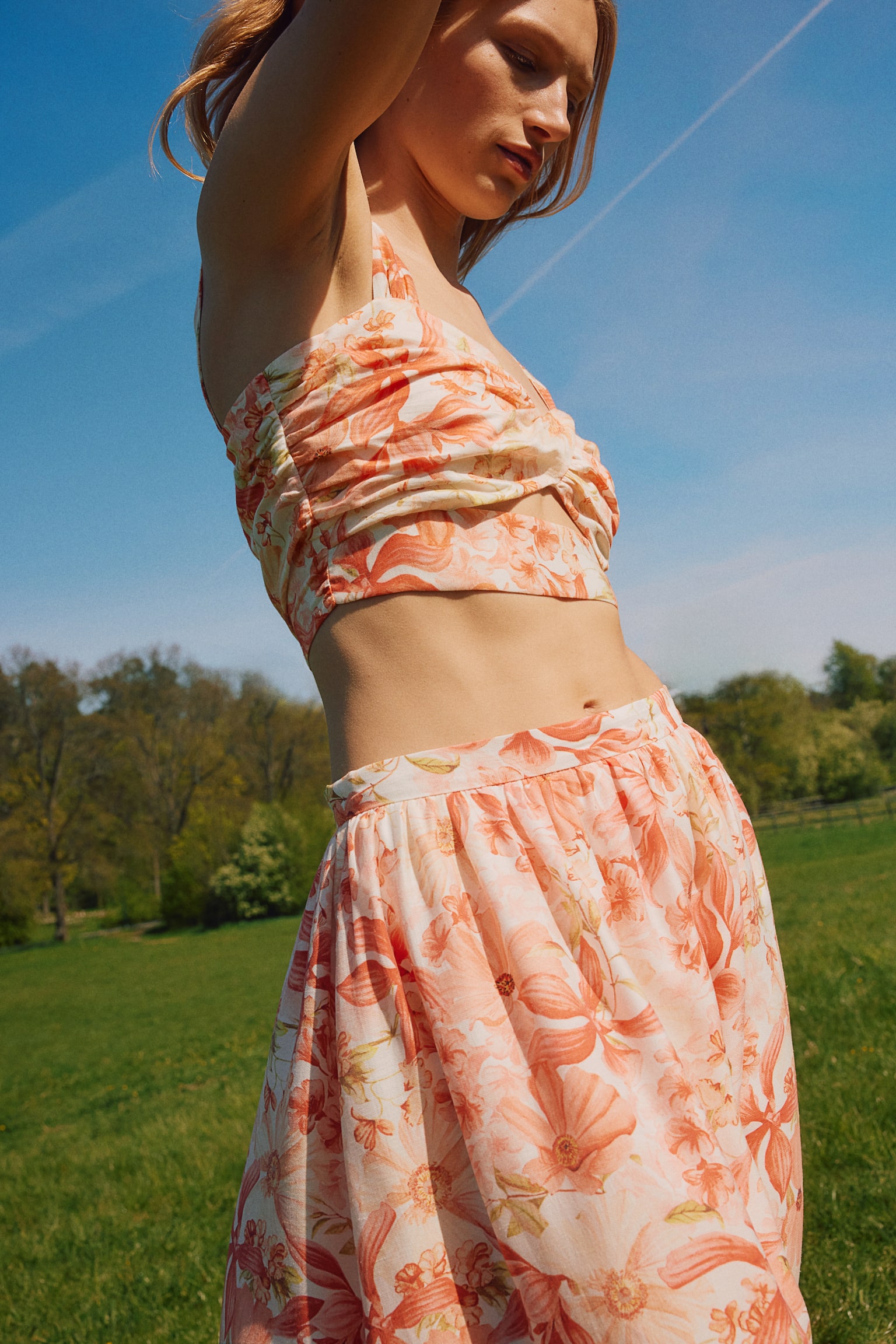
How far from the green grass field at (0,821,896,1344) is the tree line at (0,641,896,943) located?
27230 mm

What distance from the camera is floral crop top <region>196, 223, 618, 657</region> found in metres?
1.20

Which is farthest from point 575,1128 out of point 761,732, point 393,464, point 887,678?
point 887,678

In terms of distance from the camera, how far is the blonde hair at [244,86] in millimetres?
1363

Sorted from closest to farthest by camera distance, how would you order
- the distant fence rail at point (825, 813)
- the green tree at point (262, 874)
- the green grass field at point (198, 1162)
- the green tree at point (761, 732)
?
the green grass field at point (198, 1162), the distant fence rail at point (825, 813), the green tree at point (262, 874), the green tree at point (761, 732)

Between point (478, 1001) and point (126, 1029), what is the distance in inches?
779

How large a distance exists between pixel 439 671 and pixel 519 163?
92cm

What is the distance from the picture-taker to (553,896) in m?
1.10

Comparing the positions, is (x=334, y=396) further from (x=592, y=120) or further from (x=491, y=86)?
(x=592, y=120)

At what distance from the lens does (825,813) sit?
37812 mm

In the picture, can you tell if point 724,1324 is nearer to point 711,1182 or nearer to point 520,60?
point 711,1182

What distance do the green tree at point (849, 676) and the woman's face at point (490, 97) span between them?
71.8 meters

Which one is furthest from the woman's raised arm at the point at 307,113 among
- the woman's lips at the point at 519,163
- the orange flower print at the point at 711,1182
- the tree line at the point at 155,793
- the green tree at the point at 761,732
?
the green tree at the point at 761,732

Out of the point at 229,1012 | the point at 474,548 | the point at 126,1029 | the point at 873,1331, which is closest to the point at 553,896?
the point at 474,548

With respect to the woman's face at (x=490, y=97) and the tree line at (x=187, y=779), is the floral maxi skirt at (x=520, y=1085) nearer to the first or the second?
the woman's face at (x=490, y=97)
